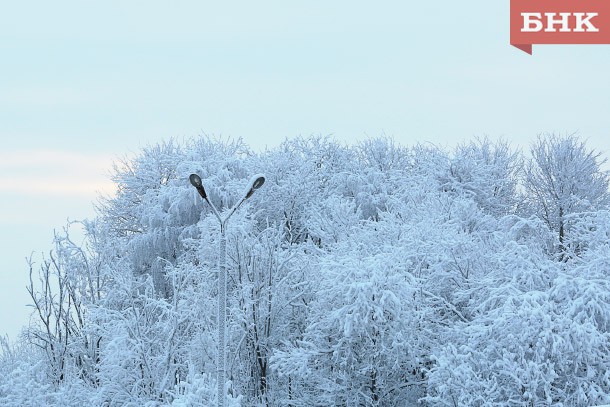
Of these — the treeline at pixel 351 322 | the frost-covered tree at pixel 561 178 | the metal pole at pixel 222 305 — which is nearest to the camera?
the metal pole at pixel 222 305

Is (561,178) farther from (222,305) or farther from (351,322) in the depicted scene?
(222,305)

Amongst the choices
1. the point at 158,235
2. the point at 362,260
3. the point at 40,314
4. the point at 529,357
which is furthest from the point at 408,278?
the point at 158,235

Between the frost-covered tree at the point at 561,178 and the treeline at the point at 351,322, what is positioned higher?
the frost-covered tree at the point at 561,178

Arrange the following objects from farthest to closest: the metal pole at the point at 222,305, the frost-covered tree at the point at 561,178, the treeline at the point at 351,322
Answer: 1. the frost-covered tree at the point at 561,178
2. the treeline at the point at 351,322
3. the metal pole at the point at 222,305

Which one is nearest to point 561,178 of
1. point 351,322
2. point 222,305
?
point 351,322

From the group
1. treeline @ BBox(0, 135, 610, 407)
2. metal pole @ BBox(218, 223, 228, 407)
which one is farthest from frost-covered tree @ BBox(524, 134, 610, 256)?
metal pole @ BBox(218, 223, 228, 407)

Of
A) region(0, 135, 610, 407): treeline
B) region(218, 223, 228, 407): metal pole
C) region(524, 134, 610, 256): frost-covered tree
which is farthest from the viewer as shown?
region(524, 134, 610, 256): frost-covered tree

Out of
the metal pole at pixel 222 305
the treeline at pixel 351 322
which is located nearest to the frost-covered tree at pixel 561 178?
the treeline at pixel 351 322

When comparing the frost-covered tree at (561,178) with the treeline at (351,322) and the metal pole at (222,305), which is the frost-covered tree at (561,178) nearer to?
the treeline at (351,322)

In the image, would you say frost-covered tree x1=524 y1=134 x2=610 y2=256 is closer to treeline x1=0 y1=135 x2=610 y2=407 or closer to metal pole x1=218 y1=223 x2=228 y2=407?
treeline x1=0 y1=135 x2=610 y2=407

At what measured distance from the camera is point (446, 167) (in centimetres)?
4850

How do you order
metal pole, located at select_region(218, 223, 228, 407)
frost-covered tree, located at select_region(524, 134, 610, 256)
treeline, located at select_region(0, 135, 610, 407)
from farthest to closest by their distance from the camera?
frost-covered tree, located at select_region(524, 134, 610, 256)
treeline, located at select_region(0, 135, 610, 407)
metal pole, located at select_region(218, 223, 228, 407)

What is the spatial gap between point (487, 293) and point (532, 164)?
23.3m

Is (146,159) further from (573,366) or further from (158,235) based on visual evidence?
(573,366)
